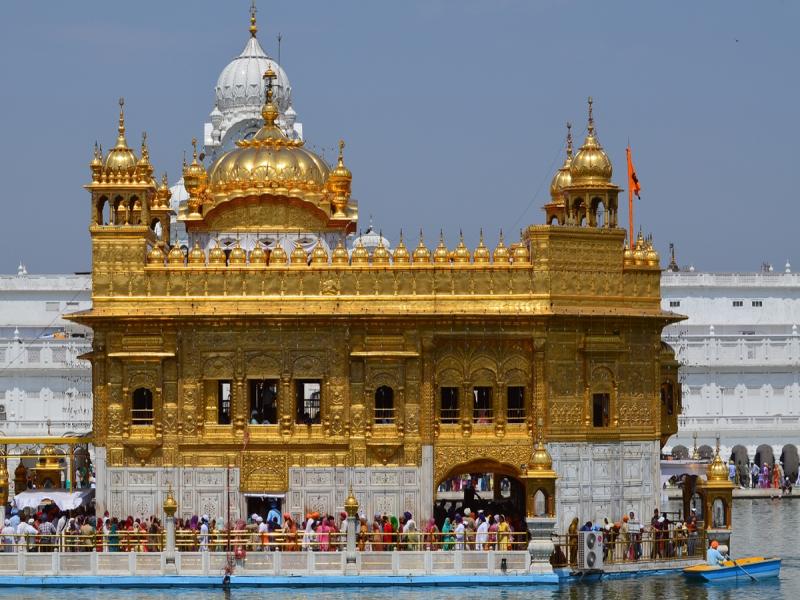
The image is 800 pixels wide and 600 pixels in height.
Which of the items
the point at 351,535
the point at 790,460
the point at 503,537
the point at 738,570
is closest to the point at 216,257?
the point at 351,535

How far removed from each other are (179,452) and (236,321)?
2.87 m

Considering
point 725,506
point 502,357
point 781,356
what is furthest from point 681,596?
point 781,356

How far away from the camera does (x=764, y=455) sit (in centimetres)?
7775

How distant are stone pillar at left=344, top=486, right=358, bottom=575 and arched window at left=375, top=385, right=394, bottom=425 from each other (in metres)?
3.20

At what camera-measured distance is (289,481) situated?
42.1 meters

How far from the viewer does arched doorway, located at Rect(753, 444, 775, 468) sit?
3036 inches

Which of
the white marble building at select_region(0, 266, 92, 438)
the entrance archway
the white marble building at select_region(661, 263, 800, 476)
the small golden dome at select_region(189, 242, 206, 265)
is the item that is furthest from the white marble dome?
the small golden dome at select_region(189, 242, 206, 265)

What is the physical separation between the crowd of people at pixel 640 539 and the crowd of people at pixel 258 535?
1.07 metres

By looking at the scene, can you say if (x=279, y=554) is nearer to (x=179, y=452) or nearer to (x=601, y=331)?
(x=179, y=452)

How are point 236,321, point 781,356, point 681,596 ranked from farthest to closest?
point 781,356 → point 236,321 → point 681,596

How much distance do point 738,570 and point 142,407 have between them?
40.4 feet

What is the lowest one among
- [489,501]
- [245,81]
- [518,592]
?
[518,592]

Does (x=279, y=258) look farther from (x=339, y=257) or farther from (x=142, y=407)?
(x=142, y=407)

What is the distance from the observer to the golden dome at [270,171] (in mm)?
44812
